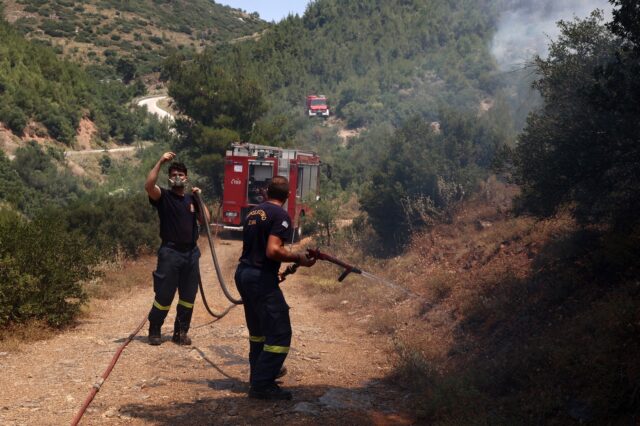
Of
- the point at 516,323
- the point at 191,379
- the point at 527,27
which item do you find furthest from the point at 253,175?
the point at 527,27

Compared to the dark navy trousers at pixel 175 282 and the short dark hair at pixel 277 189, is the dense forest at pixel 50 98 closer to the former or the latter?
the dark navy trousers at pixel 175 282

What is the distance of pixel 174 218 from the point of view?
7887 millimetres

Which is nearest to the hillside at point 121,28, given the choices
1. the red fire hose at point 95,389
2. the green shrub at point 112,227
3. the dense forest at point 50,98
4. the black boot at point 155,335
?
the dense forest at point 50,98

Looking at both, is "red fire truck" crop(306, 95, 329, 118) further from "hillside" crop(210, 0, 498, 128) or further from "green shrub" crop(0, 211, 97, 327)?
"green shrub" crop(0, 211, 97, 327)

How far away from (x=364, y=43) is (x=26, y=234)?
186 feet

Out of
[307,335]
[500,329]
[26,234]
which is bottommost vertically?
[307,335]

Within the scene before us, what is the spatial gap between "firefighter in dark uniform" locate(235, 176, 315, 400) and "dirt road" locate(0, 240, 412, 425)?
10.8 inches

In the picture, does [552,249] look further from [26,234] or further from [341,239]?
[341,239]

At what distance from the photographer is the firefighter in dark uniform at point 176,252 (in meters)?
7.88

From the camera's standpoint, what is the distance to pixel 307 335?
379 inches

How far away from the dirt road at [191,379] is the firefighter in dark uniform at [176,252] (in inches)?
16.3

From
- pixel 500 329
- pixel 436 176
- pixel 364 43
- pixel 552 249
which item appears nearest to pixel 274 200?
pixel 500 329

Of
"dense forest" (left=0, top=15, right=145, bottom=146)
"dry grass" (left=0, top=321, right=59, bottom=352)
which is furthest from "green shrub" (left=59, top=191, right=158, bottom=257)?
"dense forest" (left=0, top=15, right=145, bottom=146)

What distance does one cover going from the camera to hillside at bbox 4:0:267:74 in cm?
7906
